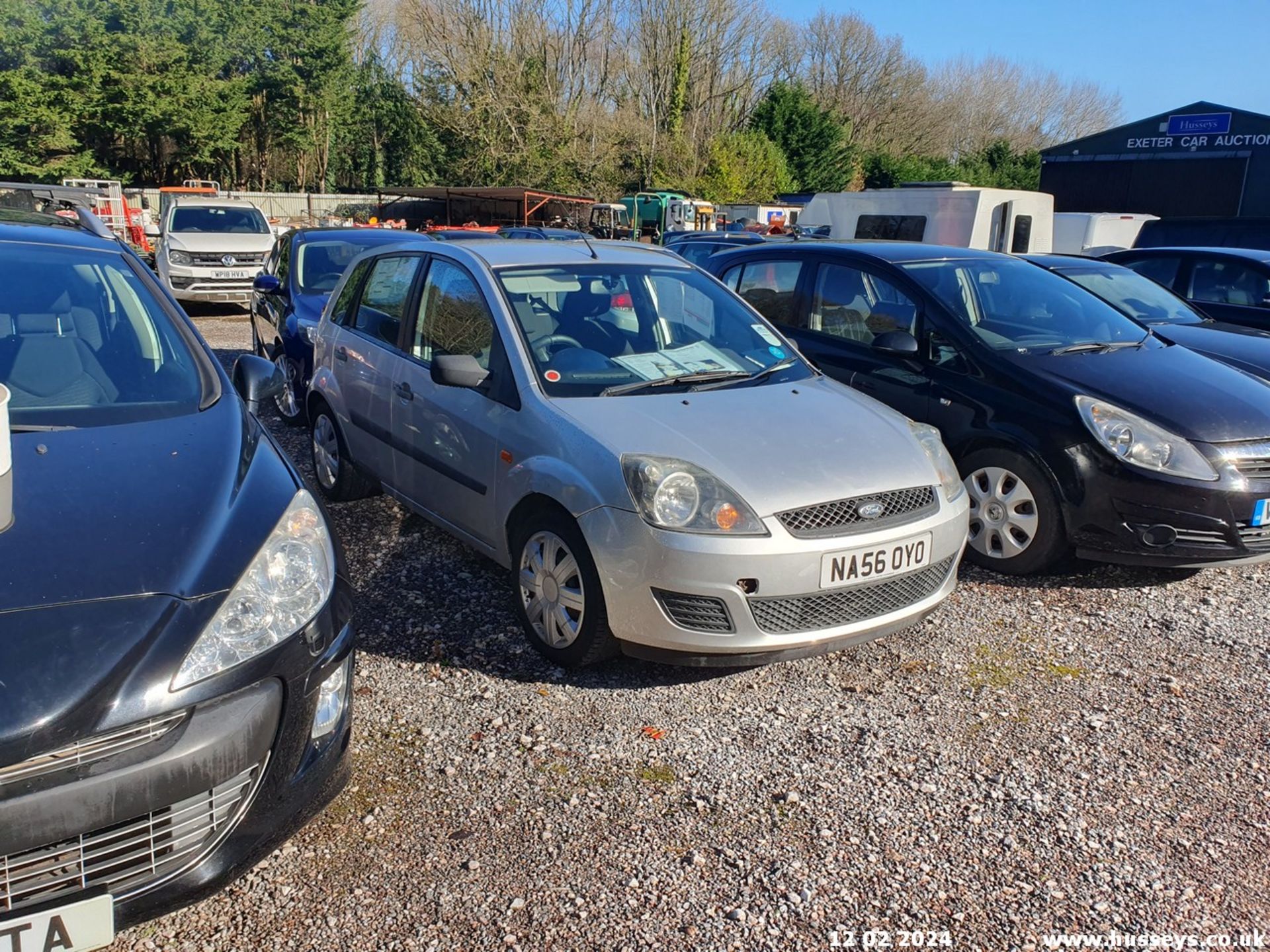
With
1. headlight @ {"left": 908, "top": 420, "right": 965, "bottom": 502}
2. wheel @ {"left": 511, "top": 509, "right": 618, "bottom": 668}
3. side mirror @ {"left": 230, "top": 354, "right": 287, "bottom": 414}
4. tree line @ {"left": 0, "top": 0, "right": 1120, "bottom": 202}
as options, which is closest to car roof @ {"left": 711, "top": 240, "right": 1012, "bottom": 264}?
headlight @ {"left": 908, "top": 420, "right": 965, "bottom": 502}

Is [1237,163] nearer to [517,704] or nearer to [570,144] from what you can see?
[570,144]

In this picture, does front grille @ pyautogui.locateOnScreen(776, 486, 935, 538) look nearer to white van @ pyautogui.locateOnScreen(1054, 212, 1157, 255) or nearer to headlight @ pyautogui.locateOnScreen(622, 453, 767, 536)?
headlight @ pyautogui.locateOnScreen(622, 453, 767, 536)

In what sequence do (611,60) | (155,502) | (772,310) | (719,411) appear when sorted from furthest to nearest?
(611,60) → (772,310) → (719,411) → (155,502)

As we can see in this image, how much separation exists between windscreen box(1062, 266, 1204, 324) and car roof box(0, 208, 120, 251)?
653cm

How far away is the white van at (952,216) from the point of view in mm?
15859

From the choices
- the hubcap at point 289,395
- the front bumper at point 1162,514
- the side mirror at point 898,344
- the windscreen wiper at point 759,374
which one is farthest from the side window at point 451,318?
the hubcap at point 289,395

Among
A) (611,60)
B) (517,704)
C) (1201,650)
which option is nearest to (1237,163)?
(611,60)

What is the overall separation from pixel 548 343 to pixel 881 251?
2678 mm

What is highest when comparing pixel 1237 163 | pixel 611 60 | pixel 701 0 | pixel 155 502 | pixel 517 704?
pixel 701 0

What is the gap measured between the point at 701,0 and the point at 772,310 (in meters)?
49.4

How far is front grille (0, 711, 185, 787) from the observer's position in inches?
70.7

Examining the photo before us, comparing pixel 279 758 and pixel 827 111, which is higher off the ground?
pixel 827 111

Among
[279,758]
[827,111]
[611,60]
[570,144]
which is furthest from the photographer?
[827,111]

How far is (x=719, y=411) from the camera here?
3.76 meters
